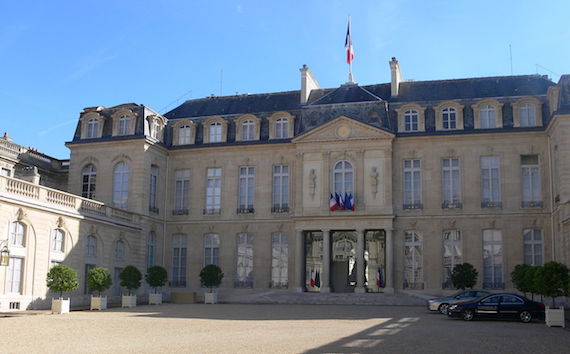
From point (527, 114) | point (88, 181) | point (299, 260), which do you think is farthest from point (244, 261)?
point (527, 114)

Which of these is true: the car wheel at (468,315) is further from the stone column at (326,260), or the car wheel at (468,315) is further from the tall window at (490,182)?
→ the stone column at (326,260)

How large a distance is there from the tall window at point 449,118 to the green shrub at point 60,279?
65.2ft

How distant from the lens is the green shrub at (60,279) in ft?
82.6

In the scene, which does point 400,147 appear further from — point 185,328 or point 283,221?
point 185,328

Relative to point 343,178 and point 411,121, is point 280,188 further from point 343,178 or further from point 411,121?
point 411,121

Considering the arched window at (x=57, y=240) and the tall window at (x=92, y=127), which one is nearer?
the arched window at (x=57, y=240)

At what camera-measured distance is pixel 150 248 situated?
36.1 meters

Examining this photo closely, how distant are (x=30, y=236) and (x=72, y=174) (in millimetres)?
10602

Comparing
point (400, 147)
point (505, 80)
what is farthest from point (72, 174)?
point (505, 80)

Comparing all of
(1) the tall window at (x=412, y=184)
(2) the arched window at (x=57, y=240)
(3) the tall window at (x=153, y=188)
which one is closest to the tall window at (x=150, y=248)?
(3) the tall window at (x=153, y=188)

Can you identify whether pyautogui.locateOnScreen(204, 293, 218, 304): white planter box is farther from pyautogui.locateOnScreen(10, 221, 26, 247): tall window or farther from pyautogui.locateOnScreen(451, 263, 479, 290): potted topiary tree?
pyautogui.locateOnScreen(451, 263, 479, 290): potted topiary tree

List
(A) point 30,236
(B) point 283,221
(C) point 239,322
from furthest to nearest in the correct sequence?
1. (B) point 283,221
2. (A) point 30,236
3. (C) point 239,322

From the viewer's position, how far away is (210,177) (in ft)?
123

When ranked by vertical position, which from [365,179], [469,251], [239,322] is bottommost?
[239,322]
